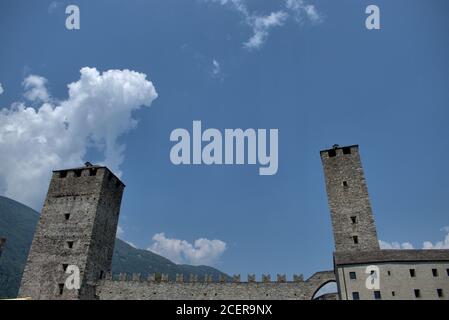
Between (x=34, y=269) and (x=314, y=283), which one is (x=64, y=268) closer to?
(x=34, y=269)

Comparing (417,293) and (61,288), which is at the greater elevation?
(61,288)

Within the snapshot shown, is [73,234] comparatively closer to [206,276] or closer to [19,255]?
[206,276]

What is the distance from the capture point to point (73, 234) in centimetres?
2808

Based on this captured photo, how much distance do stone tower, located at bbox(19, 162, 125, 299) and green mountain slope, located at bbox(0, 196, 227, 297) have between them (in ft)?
262

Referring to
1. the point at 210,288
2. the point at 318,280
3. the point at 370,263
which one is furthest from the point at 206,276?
the point at 370,263

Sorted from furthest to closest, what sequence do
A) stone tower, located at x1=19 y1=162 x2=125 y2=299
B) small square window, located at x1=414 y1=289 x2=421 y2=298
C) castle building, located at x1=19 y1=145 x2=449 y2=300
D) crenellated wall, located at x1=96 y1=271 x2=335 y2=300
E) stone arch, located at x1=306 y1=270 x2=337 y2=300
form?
stone tower, located at x1=19 y1=162 x2=125 y2=299, crenellated wall, located at x1=96 y1=271 x2=335 y2=300, stone arch, located at x1=306 y1=270 x2=337 y2=300, castle building, located at x1=19 y1=145 x2=449 y2=300, small square window, located at x1=414 y1=289 x2=421 y2=298

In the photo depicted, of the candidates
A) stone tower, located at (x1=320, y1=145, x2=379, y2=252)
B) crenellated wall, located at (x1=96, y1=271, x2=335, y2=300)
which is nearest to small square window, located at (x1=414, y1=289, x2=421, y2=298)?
stone tower, located at (x1=320, y1=145, x2=379, y2=252)

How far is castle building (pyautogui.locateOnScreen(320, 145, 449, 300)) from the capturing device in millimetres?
22000

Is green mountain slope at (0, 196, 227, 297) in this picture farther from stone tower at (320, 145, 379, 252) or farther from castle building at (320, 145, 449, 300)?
castle building at (320, 145, 449, 300)

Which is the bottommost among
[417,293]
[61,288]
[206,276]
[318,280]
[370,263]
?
[417,293]

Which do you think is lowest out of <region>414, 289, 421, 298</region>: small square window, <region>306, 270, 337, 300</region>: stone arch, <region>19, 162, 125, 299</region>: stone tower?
<region>414, 289, 421, 298</region>: small square window

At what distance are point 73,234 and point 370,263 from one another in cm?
2429
